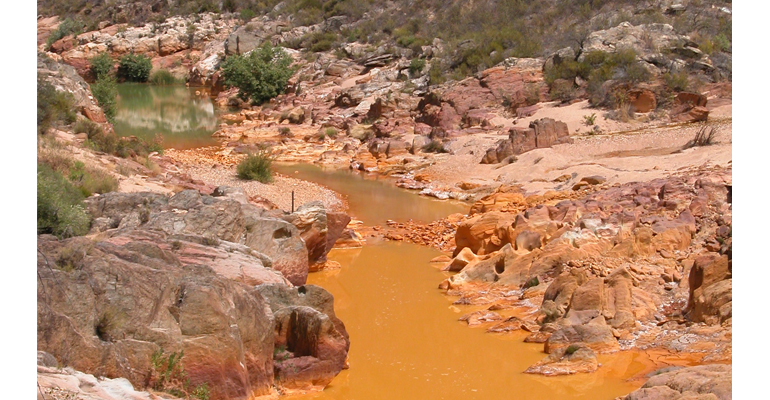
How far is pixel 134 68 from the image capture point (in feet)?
167

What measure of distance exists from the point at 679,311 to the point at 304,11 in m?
45.5

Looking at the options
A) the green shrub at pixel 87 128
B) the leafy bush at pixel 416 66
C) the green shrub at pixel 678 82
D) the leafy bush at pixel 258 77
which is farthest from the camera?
the leafy bush at pixel 258 77

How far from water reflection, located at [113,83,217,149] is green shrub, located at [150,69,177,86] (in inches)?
61.7

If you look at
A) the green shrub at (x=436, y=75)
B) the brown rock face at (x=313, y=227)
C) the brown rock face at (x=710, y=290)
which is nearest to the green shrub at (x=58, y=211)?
the brown rock face at (x=313, y=227)

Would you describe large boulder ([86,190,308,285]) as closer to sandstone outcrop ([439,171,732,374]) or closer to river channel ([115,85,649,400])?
river channel ([115,85,649,400])

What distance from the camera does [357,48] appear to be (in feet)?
144

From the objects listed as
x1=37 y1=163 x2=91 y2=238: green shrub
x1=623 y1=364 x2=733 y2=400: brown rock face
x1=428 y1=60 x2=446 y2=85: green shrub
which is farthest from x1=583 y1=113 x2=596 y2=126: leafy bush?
x1=623 y1=364 x2=733 y2=400: brown rock face

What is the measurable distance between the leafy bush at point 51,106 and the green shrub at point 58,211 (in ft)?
21.6

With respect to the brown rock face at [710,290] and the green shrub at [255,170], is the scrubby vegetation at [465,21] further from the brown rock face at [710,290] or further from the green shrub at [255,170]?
the brown rock face at [710,290]

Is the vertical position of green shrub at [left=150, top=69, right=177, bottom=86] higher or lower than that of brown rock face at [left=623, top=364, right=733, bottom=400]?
higher

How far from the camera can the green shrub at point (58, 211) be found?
10.1m

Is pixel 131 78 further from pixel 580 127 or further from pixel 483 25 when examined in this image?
pixel 580 127

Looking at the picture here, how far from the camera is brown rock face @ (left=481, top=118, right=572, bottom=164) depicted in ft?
75.8

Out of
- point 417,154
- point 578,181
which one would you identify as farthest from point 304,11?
point 578,181
